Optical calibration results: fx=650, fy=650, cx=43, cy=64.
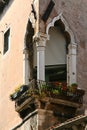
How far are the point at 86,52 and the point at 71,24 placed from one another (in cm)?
103

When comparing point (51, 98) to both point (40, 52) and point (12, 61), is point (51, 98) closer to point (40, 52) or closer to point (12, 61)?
point (40, 52)

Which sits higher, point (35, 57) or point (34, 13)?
point (34, 13)

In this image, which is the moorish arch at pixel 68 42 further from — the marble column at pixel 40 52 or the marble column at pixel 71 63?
the marble column at pixel 40 52

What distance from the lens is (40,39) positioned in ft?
66.4

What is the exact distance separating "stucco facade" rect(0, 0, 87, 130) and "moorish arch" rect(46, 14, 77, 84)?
3cm

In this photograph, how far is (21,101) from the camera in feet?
66.2

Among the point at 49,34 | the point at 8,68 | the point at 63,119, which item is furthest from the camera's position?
the point at 8,68

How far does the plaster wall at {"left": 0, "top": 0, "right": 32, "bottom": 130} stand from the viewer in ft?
71.1

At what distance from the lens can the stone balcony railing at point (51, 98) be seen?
19.3 m

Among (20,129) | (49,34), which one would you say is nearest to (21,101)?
(20,129)

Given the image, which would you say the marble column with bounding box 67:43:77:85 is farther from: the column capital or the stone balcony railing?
the column capital

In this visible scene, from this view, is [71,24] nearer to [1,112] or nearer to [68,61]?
[68,61]

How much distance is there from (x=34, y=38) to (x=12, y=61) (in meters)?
2.39

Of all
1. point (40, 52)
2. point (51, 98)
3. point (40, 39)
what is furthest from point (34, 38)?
point (51, 98)
